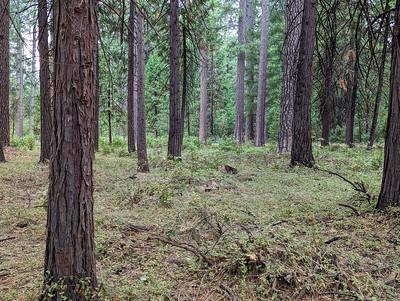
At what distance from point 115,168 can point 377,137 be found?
17.4 metres

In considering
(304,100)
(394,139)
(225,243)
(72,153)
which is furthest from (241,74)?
(72,153)

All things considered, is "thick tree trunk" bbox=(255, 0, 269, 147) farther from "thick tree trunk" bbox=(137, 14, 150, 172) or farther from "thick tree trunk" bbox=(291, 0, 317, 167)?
"thick tree trunk" bbox=(137, 14, 150, 172)

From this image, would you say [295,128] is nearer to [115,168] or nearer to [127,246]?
[115,168]

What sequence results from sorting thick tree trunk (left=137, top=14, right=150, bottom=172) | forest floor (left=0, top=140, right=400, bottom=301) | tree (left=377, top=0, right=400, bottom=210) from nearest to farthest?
forest floor (left=0, top=140, right=400, bottom=301) < tree (left=377, top=0, right=400, bottom=210) < thick tree trunk (left=137, top=14, right=150, bottom=172)

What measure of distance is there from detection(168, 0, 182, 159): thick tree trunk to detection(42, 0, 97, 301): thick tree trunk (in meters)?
7.31

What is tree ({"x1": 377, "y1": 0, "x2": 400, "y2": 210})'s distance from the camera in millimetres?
3982

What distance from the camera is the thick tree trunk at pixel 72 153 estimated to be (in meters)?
2.12

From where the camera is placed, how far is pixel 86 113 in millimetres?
2191

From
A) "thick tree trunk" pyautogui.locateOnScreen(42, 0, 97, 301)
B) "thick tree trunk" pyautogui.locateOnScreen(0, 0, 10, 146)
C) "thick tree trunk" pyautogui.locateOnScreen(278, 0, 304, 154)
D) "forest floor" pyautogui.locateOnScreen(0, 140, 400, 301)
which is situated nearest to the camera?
"thick tree trunk" pyautogui.locateOnScreen(42, 0, 97, 301)

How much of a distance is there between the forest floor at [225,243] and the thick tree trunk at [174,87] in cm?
364

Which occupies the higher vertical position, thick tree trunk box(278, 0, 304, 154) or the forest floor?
thick tree trunk box(278, 0, 304, 154)

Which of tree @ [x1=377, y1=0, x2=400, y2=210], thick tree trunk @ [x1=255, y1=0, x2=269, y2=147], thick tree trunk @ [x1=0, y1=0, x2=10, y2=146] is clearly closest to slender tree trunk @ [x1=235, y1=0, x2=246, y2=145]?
thick tree trunk @ [x1=255, y1=0, x2=269, y2=147]

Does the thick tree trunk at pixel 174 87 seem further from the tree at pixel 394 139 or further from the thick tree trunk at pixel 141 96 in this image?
the tree at pixel 394 139

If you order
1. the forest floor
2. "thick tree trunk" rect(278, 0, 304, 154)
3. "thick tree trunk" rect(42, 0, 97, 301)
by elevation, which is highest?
"thick tree trunk" rect(278, 0, 304, 154)
